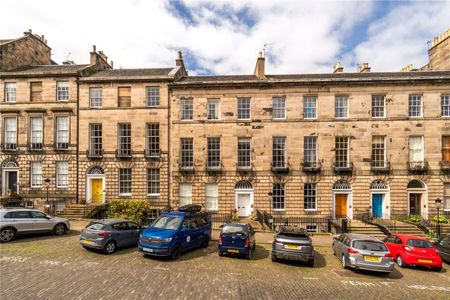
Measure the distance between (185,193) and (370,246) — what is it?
15318 millimetres

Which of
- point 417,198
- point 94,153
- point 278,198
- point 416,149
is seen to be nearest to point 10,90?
point 94,153

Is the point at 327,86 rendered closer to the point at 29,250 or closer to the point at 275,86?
the point at 275,86

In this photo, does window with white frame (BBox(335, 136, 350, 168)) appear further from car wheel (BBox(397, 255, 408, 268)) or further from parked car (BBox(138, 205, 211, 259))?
parked car (BBox(138, 205, 211, 259))

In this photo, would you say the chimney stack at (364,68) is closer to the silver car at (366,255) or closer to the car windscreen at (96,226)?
the silver car at (366,255)

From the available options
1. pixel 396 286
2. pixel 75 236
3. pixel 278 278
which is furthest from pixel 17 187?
pixel 396 286

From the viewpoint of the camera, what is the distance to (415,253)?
34.9 feet

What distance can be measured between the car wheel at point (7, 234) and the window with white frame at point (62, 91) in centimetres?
1400

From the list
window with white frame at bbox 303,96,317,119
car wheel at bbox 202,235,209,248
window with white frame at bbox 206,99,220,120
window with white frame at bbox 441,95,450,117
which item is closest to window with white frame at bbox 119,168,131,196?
window with white frame at bbox 206,99,220,120

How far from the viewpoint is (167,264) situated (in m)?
9.85

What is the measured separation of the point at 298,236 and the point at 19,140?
26.6 meters

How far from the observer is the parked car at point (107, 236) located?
34.7 ft

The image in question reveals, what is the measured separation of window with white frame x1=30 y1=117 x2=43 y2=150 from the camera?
21.8 metres

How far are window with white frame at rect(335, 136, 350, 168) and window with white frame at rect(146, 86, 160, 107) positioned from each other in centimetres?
1754

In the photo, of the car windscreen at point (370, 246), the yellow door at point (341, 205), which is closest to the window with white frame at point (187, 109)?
the yellow door at point (341, 205)
